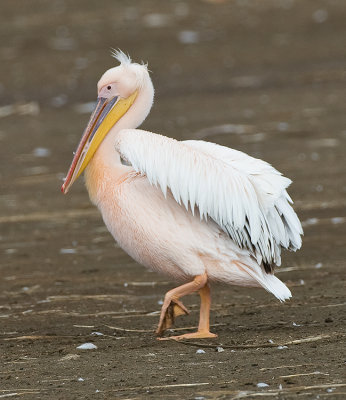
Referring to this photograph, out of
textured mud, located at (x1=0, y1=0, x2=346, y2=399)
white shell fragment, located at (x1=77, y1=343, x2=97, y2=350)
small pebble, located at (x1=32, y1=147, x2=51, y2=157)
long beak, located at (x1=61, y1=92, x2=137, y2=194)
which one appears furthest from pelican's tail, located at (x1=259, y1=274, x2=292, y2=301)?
small pebble, located at (x1=32, y1=147, x2=51, y2=157)

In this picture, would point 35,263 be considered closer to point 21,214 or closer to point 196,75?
point 21,214

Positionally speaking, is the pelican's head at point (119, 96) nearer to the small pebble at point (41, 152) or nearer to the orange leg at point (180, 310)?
the orange leg at point (180, 310)

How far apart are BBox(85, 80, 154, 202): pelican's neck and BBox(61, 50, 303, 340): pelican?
0.01 meters

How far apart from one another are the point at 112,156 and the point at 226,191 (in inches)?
30.6

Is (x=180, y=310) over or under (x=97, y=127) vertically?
under

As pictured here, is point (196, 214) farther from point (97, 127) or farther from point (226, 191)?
point (97, 127)

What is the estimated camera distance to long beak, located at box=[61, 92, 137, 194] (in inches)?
211

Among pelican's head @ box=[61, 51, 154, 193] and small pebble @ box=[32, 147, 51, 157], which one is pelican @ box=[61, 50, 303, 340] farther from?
small pebble @ box=[32, 147, 51, 157]

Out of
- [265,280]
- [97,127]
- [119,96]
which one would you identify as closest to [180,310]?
[265,280]

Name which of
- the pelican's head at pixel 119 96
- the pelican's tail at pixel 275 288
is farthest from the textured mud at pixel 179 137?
the pelican's head at pixel 119 96

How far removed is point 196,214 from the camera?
194 inches

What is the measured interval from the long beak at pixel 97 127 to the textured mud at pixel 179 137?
2.71 ft

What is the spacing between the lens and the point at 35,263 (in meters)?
6.64

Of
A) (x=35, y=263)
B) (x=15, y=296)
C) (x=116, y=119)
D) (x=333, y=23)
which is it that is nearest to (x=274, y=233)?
(x=116, y=119)
